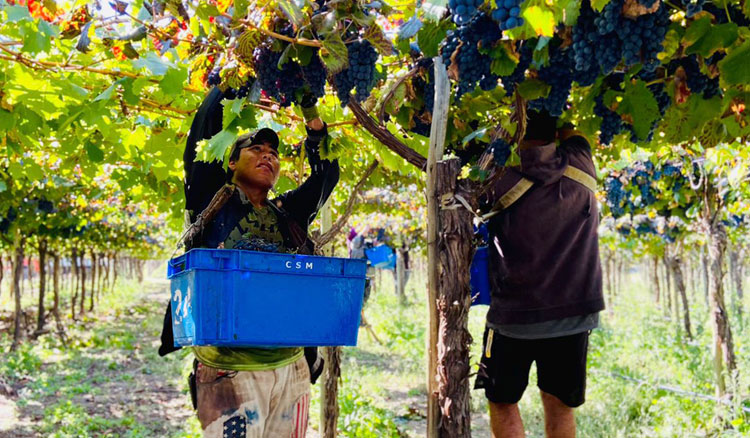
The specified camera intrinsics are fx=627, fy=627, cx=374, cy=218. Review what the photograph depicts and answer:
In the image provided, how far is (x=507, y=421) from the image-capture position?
102 inches

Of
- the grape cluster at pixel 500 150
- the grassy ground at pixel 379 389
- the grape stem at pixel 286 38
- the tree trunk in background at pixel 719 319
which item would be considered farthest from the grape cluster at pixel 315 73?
the tree trunk in background at pixel 719 319

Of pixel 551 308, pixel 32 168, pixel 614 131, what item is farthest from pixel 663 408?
pixel 32 168

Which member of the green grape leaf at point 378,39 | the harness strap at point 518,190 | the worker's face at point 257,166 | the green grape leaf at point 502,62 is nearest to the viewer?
the green grape leaf at point 502,62

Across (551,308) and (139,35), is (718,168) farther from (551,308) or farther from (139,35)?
(139,35)

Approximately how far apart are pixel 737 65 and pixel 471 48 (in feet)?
2.10

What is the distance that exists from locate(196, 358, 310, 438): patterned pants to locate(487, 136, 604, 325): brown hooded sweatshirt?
871 millimetres

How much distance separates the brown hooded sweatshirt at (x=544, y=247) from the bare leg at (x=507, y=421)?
365 mm

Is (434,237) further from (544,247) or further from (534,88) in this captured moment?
(544,247)

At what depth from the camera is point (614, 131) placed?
2115mm

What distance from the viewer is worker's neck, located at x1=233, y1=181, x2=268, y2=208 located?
8.45 ft

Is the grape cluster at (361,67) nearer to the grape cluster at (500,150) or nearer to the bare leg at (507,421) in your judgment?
the grape cluster at (500,150)

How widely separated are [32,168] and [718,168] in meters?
4.71

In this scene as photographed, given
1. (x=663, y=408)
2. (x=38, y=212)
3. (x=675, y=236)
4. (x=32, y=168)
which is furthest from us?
(x=675, y=236)

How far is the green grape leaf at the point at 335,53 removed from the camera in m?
1.68
